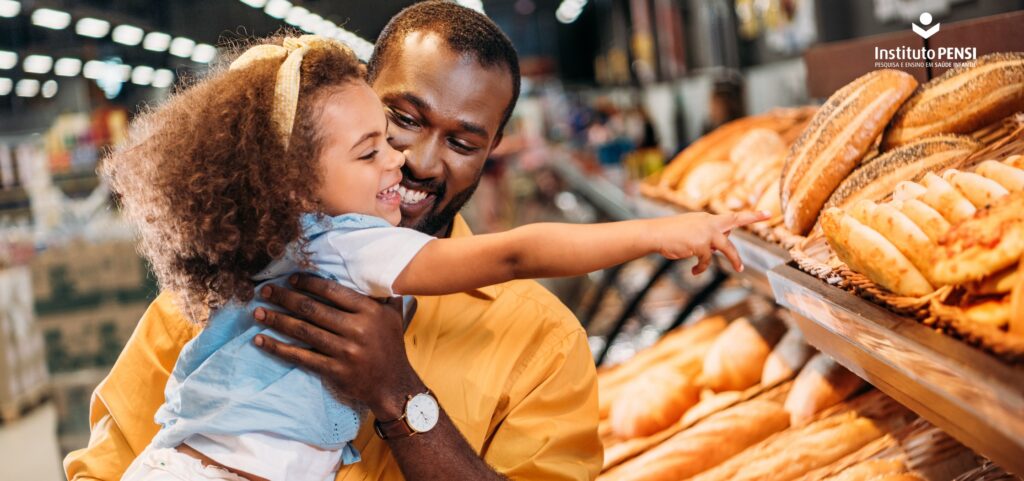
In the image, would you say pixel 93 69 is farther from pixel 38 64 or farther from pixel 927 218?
pixel 927 218

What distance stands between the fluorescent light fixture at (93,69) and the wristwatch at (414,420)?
2973 mm

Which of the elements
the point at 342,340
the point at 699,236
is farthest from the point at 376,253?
the point at 699,236

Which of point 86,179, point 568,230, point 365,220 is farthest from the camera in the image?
point 86,179

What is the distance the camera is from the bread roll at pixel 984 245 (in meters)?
0.87

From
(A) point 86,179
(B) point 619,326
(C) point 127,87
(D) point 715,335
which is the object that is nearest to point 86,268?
(A) point 86,179

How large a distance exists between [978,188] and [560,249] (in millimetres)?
549

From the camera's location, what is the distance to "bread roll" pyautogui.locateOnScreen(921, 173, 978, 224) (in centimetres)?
104

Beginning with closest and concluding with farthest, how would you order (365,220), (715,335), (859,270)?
(859,270) < (365,220) < (715,335)

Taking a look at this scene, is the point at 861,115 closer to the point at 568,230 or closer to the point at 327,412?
the point at 568,230

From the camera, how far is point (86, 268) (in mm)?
4109

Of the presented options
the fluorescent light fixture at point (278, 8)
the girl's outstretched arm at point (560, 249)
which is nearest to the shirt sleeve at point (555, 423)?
the girl's outstretched arm at point (560, 249)

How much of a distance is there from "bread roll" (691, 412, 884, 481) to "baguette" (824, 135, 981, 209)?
461 mm

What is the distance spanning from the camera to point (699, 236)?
122 centimetres

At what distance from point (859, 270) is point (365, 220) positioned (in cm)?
74
